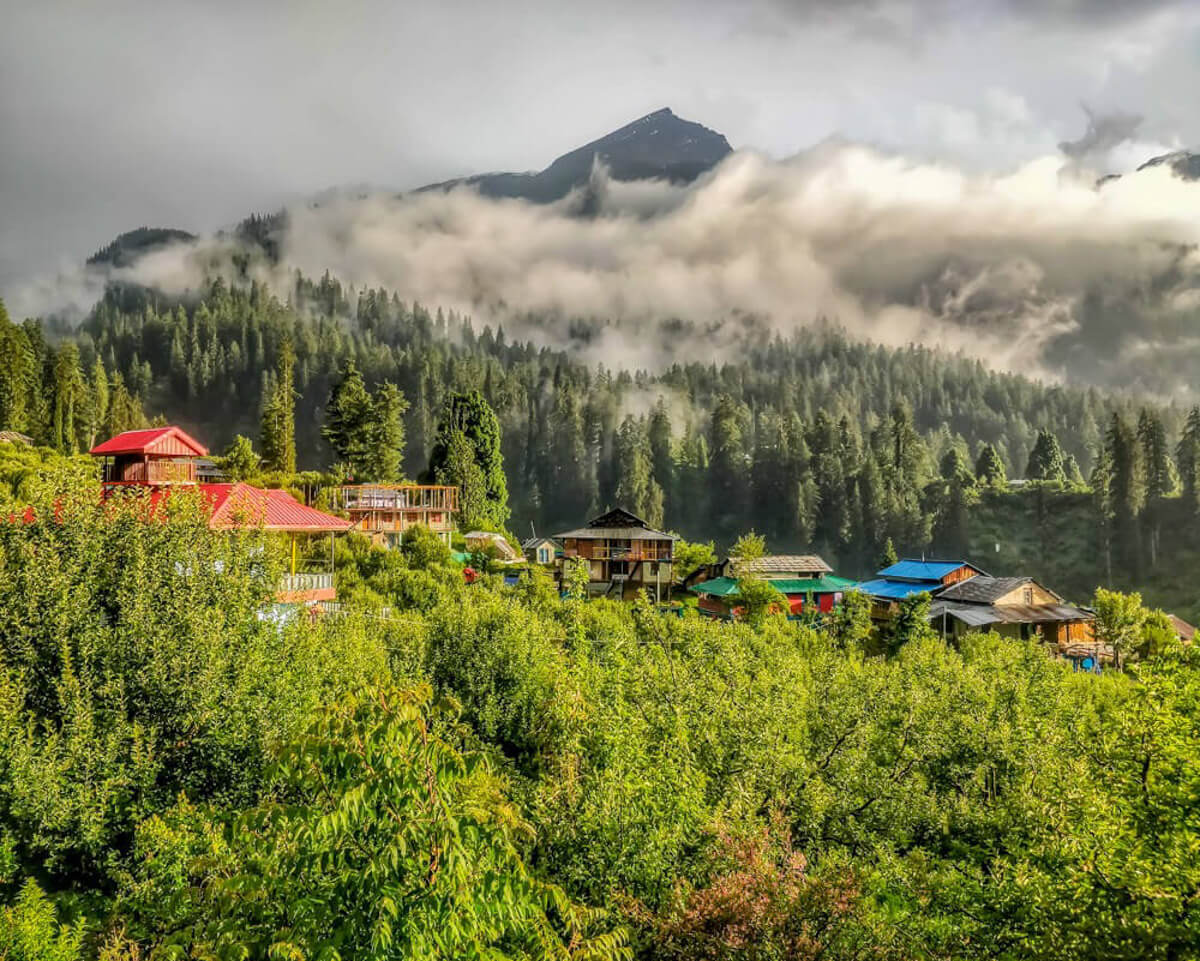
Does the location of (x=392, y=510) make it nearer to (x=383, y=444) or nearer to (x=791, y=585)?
(x=383, y=444)

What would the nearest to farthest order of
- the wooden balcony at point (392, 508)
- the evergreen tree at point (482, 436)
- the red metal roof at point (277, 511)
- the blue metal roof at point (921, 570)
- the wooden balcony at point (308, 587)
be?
the wooden balcony at point (308, 587), the red metal roof at point (277, 511), the wooden balcony at point (392, 508), the blue metal roof at point (921, 570), the evergreen tree at point (482, 436)

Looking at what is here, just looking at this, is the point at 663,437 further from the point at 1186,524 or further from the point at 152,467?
the point at 152,467

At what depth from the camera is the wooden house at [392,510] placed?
58.5 m

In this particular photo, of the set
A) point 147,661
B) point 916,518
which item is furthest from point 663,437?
point 147,661

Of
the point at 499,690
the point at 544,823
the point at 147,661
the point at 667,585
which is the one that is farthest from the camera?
the point at 667,585

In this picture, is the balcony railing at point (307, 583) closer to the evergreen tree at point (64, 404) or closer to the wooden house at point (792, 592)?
the wooden house at point (792, 592)

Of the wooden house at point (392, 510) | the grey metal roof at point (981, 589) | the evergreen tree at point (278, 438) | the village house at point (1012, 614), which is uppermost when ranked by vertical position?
the evergreen tree at point (278, 438)

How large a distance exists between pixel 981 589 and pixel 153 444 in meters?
61.2

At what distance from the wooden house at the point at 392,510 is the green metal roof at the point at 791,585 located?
76.1ft

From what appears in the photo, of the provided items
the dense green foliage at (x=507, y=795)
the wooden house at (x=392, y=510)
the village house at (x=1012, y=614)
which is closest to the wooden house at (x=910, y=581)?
the village house at (x=1012, y=614)

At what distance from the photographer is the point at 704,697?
1797 centimetres

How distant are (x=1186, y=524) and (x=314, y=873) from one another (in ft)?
369

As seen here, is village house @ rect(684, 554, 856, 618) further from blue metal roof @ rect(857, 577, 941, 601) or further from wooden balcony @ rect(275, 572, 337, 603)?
wooden balcony @ rect(275, 572, 337, 603)

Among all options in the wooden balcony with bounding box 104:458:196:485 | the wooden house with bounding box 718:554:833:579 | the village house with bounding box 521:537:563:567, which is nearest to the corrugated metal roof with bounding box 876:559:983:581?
the wooden house with bounding box 718:554:833:579
